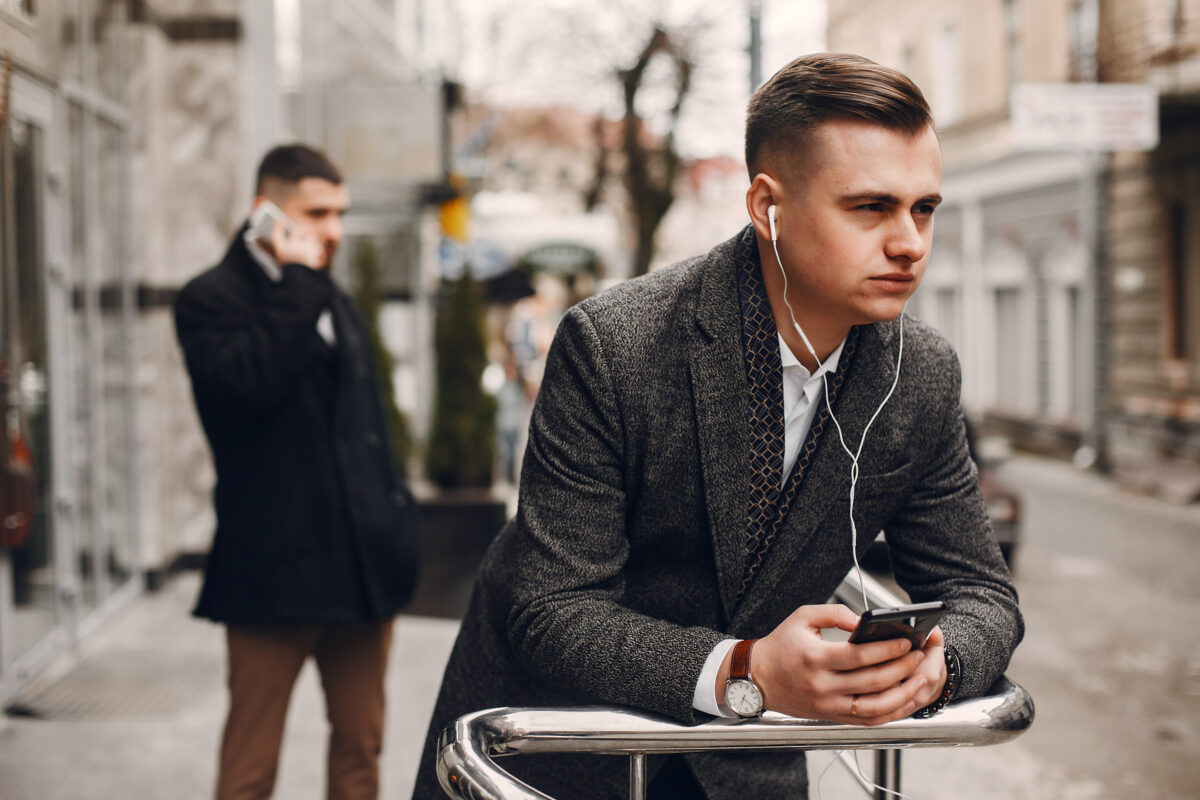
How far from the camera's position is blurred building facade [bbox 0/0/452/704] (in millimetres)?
5008

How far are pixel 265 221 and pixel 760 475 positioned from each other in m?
1.85

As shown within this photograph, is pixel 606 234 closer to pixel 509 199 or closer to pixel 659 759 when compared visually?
pixel 509 199

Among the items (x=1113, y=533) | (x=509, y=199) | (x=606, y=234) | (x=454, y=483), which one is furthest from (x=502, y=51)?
(x=1113, y=533)

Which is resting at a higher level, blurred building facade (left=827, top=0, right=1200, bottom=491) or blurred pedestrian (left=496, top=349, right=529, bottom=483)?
blurred building facade (left=827, top=0, right=1200, bottom=491)

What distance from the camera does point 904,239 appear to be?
1446mm

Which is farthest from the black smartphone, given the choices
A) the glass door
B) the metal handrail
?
the glass door

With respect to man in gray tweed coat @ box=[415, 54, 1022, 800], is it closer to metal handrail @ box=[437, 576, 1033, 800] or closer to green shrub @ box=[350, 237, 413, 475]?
metal handrail @ box=[437, 576, 1033, 800]

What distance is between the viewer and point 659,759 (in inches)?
66.1

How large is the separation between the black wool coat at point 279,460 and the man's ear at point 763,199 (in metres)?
1.62

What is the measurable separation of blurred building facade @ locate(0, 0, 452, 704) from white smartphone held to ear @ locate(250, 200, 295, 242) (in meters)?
1.77

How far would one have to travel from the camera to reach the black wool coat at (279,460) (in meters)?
2.84

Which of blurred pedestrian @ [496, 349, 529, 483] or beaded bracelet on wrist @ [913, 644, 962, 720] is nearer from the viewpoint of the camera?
beaded bracelet on wrist @ [913, 644, 962, 720]

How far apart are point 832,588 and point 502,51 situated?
19823mm

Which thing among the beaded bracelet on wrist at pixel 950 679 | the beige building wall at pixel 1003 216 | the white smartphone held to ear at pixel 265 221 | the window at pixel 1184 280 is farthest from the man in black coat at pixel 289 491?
the beige building wall at pixel 1003 216
